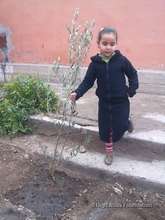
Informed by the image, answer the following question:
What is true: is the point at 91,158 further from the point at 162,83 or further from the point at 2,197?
the point at 162,83

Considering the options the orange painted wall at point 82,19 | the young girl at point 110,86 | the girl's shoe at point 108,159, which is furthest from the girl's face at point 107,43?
the orange painted wall at point 82,19

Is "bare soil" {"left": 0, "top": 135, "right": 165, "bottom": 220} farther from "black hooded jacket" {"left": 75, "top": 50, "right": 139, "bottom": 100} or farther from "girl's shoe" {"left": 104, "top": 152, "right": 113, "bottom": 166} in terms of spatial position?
"black hooded jacket" {"left": 75, "top": 50, "right": 139, "bottom": 100}

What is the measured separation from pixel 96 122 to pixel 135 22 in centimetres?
160

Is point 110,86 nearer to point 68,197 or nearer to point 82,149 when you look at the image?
point 82,149

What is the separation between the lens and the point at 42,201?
3521 mm

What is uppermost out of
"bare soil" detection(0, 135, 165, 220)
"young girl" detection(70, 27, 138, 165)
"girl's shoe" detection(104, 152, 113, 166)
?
"young girl" detection(70, 27, 138, 165)

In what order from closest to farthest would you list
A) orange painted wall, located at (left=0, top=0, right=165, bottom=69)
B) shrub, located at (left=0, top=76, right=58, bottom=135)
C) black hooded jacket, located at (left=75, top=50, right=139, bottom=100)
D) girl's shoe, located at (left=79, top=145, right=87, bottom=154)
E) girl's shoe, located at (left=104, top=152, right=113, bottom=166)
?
black hooded jacket, located at (left=75, top=50, right=139, bottom=100), girl's shoe, located at (left=104, top=152, right=113, bottom=166), girl's shoe, located at (left=79, top=145, right=87, bottom=154), shrub, located at (left=0, top=76, right=58, bottom=135), orange painted wall, located at (left=0, top=0, right=165, bottom=69)

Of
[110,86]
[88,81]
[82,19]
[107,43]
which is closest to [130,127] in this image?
[110,86]

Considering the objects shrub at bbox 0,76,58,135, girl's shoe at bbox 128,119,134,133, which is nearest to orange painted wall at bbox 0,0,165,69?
shrub at bbox 0,76,58,135

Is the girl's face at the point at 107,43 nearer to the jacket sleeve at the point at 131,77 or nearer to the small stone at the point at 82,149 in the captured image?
the jacket sleeve at the point at 131,77

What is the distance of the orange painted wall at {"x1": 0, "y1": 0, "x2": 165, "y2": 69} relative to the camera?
5316 mm

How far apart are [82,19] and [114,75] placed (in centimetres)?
214

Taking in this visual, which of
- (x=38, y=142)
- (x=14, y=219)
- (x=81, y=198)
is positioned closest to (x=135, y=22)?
(x=38, y=142)

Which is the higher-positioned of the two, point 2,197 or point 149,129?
point 149,129
